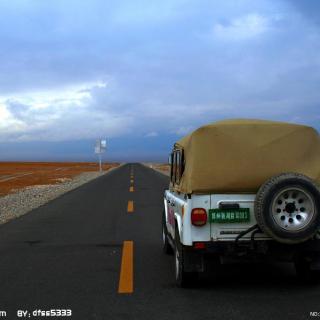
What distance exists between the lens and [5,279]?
24.3 ft

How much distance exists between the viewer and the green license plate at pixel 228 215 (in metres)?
6.23

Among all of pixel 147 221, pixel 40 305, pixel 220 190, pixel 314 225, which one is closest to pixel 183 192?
pixel 220 190

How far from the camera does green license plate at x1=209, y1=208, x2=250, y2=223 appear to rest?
623 cm

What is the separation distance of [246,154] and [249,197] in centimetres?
58

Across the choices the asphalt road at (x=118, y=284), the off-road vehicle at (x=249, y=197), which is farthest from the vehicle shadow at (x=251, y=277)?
the off-road vehicle at (x=249, y=197)

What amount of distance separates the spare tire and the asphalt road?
795mm

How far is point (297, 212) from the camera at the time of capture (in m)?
6.08

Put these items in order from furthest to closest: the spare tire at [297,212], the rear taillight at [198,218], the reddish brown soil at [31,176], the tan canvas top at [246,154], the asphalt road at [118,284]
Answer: the reddish brown soil at [31,176] < the tan canvas top at [246,154] < the rear taillight at [198,218] < the spare tire at [297,212] < the asphalt road at [118,284]

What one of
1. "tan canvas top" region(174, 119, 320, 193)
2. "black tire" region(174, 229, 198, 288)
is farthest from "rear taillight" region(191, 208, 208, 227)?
"black tire" region(174, 229, 198, 288)

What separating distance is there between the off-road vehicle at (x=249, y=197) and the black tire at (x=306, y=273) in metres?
0.01

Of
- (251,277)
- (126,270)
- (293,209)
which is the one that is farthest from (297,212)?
(126,270)

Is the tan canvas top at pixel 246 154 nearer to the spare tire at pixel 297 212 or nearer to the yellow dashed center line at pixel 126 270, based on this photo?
the spare tire at pixel 297 212

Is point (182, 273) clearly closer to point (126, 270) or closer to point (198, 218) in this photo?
point (198, 218)

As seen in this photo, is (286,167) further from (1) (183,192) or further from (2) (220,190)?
(1) (183,192)
